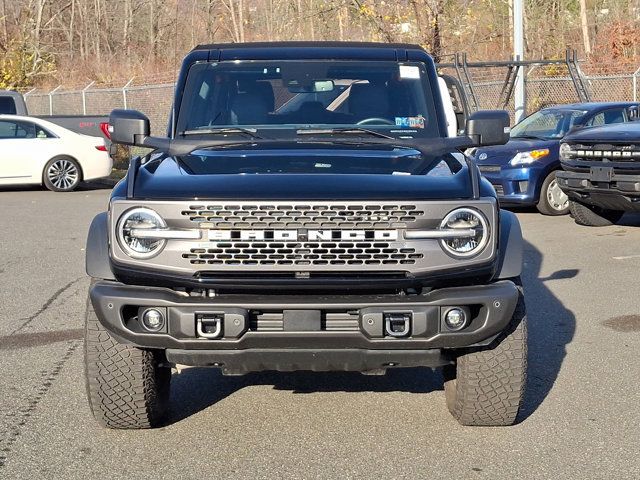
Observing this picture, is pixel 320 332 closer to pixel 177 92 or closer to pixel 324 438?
pixel 324 438

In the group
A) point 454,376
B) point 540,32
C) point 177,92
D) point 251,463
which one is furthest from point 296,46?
point 540,32

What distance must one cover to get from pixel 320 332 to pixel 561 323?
374cm

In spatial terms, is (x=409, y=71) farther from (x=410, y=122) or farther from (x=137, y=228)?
(x=137, y=228)

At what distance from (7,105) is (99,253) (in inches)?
755

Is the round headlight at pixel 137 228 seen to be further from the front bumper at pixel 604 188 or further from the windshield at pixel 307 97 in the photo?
the front bumper at pixel 604 188

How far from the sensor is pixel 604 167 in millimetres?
12117

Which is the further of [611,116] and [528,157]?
[611,116]

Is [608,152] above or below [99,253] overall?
below

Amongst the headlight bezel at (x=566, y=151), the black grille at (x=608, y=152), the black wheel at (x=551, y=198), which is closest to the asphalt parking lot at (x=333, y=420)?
the black grille at (x=608, y=152)

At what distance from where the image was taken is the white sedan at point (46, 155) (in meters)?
19.8

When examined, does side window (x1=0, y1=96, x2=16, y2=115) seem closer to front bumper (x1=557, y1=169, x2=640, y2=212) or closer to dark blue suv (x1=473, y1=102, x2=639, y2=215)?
dark blue suv (x1=473, y1=102, x2=639, y2=215)

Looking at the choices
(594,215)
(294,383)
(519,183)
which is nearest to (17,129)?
(519,183)

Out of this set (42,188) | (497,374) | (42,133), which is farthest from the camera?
(42,188)

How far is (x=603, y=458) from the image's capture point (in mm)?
4789
